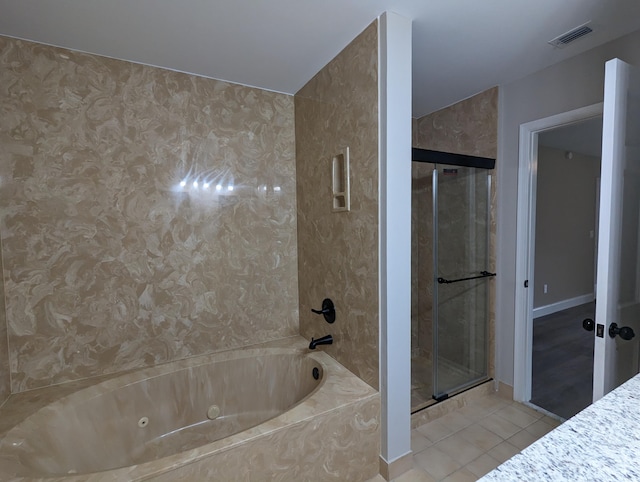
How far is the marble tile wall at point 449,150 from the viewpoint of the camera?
247cm

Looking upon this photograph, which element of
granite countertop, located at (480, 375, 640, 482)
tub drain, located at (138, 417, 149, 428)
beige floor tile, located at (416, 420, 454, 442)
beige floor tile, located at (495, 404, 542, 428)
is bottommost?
beige floor tile, located at (416, 420, 454, 442)

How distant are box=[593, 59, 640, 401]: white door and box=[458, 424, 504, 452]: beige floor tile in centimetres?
85

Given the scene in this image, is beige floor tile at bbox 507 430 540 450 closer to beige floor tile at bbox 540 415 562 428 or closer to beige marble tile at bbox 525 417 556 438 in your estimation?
beige marble tile at bbox 525 417 556 438

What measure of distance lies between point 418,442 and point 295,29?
2592 millimetres

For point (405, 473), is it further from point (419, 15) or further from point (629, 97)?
Result: point (419, 15)

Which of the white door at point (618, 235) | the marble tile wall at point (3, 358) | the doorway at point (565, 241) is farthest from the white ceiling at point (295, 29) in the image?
the doorway at point (565, 241)

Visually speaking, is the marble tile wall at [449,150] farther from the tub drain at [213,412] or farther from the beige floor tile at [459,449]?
the tub drain at [213,412]

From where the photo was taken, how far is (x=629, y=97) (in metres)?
1.33

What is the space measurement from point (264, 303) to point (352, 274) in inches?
36.4

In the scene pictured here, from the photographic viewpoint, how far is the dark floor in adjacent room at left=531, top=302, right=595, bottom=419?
90.7 inches

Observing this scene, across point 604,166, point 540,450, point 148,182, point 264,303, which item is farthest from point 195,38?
point 540,450

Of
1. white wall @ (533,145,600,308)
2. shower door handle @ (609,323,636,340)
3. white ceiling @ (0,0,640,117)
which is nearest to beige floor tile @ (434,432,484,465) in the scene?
shower door handle @ (609,323,636,340)

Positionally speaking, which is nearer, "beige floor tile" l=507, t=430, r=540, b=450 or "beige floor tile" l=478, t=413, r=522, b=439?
"beige floor tile" l=507, t=430, r=540, b=450

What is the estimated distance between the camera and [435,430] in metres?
2.07
